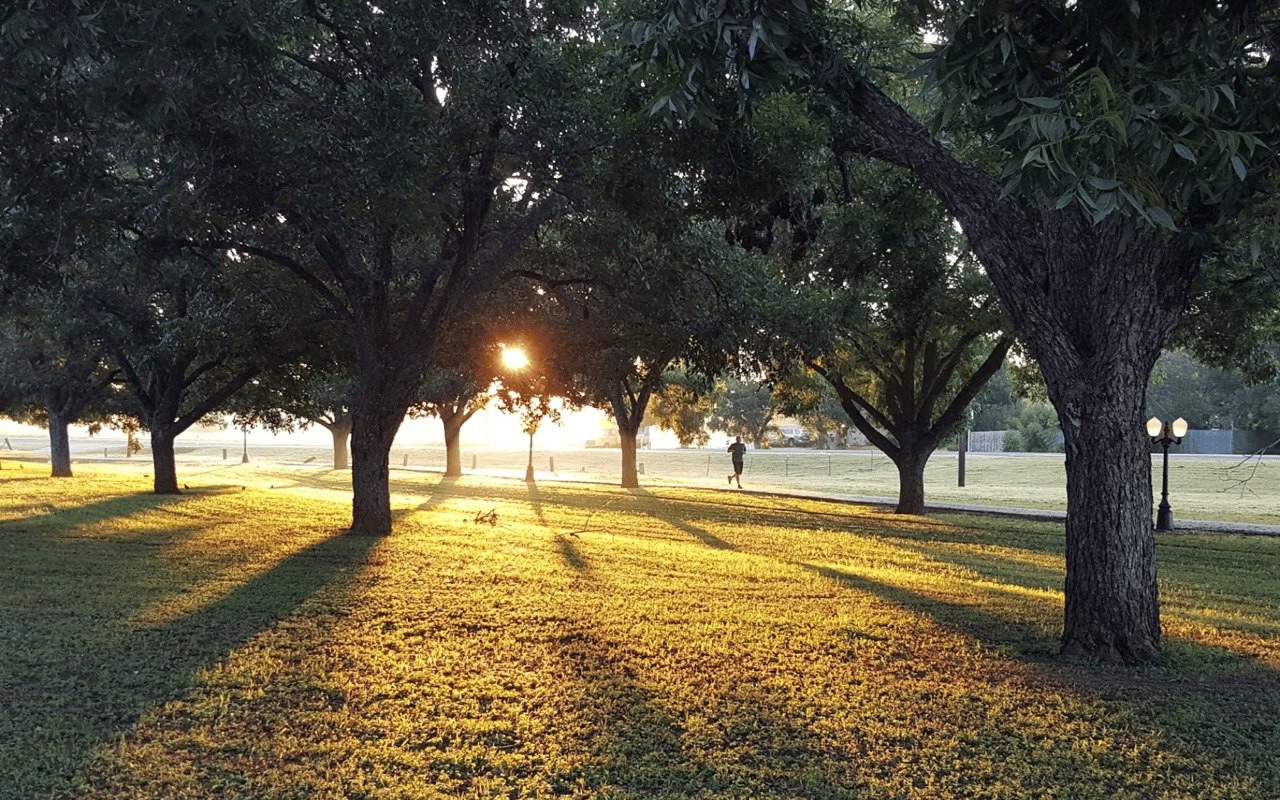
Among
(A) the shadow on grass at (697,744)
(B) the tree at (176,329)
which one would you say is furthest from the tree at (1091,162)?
(B) the tree at (176,329)

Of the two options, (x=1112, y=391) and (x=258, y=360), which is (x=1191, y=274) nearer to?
(x=1112, y=391)

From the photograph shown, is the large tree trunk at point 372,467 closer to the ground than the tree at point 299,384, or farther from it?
closer to the ground

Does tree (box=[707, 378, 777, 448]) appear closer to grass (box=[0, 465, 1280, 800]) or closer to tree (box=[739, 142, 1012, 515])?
tree (box=[739, 142, 1012, 515])

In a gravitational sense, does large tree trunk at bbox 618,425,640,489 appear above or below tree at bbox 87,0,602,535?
below

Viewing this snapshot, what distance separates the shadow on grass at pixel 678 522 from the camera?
15.6 metres

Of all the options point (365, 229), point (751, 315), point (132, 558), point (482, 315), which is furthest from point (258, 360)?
point (751, 315)

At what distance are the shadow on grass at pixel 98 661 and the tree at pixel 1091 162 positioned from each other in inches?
204

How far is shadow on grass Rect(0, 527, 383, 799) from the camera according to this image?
4695 millimetres

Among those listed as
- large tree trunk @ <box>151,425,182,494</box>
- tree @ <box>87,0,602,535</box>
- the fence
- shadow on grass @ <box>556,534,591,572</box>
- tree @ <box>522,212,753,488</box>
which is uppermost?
tree @ <box>87,0,602,535</box>

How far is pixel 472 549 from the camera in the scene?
13016 mm

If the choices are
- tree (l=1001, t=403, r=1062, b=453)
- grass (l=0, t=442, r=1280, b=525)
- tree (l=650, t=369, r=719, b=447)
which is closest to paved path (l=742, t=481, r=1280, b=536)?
grass (l=0, t=442, r=1280, b=525)

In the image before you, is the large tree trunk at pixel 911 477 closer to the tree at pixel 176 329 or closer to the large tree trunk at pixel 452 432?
the tree at pixel 176 329

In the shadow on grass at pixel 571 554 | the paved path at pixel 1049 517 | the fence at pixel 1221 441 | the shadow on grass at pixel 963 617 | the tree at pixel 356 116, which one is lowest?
the paved path at pixel 1049 517

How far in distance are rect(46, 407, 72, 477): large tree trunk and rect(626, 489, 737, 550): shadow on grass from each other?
71.8 ft
